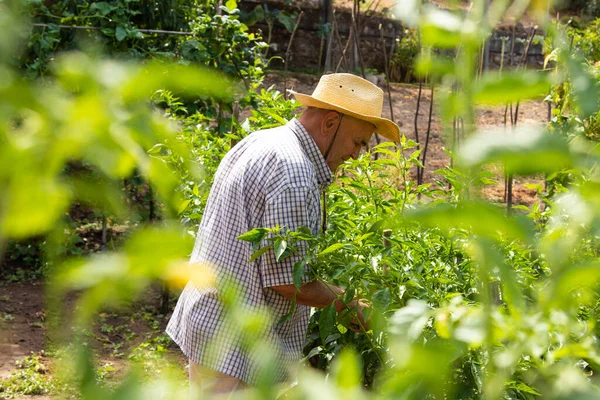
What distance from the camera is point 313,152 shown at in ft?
9.21

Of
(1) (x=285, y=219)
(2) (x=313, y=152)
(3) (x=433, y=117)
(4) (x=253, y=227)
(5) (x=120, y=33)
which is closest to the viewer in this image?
(1) (x=285, y=219)

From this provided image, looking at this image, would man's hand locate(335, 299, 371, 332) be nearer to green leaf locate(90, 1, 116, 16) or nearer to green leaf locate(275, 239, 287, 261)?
green leaf locate(275, 239, 287, 261)

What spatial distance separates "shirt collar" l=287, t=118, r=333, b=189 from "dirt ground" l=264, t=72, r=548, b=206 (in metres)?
6.27

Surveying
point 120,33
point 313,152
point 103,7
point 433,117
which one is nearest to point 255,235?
point 313,152

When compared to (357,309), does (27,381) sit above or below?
below

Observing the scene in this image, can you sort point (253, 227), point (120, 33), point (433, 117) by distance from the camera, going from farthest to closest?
point (433, 117), point (120, 33), point (253, 227)

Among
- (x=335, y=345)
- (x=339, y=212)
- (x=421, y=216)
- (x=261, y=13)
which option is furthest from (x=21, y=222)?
(x=261, y=13)

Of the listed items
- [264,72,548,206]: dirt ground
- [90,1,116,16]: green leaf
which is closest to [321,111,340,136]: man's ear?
[90,1,116,16]: green leaf

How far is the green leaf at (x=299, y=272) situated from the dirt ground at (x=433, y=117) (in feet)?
22.2

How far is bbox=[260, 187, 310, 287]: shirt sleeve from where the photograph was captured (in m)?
2.51

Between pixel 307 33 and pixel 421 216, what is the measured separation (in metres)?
14.4

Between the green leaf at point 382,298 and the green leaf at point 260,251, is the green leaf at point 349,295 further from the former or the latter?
the green leaf at point 260,251

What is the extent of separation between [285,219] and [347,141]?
0.52 meters

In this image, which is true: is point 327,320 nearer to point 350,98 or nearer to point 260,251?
point 260,251
